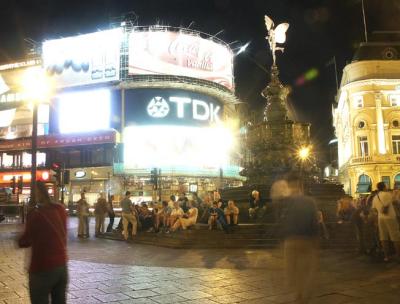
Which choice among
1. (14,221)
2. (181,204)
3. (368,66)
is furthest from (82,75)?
(181,204)

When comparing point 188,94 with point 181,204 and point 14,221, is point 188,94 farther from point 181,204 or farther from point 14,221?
point 181,204

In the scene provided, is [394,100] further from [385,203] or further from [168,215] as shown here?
[385,203]

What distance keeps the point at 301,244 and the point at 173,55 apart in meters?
42.9

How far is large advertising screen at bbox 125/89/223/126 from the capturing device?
46.1m

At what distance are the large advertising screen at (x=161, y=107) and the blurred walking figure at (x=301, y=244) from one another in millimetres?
41198

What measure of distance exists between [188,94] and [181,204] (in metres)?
32.8

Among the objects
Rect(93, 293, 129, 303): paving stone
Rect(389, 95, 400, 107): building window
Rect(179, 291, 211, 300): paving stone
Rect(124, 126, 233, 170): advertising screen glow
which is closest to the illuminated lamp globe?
Rect(179, 291, 211, 300): paving stone

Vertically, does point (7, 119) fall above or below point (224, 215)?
above

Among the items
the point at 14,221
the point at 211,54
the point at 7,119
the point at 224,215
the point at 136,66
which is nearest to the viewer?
the point at 224,215

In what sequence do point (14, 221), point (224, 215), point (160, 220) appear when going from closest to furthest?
point (224, 215)
point (160, 220)
point (14, 221)

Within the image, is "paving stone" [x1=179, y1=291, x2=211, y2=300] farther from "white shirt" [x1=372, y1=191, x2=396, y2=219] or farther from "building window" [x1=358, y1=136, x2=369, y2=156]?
"building window" [x1=358, y1=136, x2=369, y2=156]

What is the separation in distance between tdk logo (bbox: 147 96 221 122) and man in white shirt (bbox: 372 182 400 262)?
37.9 meters

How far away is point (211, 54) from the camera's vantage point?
49062 mm

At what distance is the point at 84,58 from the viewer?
4747 centimetres
